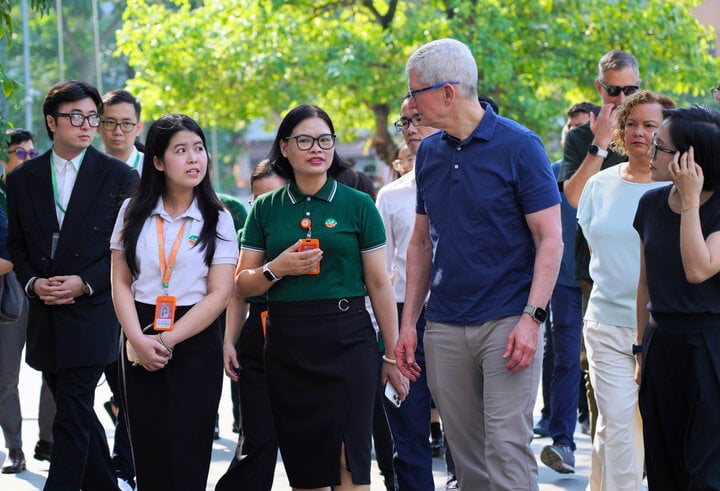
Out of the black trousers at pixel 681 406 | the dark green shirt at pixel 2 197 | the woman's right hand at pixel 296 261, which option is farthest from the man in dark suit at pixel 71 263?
the black trousers at pixel 681 406

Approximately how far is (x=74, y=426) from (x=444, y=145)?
264cm

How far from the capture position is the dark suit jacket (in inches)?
269

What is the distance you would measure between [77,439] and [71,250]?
40.3 inches

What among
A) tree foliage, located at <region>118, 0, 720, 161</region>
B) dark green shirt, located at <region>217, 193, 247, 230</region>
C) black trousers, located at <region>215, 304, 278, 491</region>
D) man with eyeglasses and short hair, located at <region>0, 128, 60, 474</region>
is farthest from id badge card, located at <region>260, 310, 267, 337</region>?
tree foliage, located at <region>118, 0, 720, 161</region>

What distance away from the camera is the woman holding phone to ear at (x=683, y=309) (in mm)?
5109

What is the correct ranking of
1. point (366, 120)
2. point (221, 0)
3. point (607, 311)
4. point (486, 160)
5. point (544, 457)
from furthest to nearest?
1. point (366, 120)
2. point (221, 0)
3. point (544, 457)
4. point (607, 311)
5. point (486, 160)

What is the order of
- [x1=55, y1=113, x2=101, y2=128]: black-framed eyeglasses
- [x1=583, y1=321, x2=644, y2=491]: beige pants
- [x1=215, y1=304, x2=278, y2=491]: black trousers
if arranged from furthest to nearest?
1. [x1=55, y1=113, x2=101, y2=128]: black-framed eyeglasses
2. [x1=215, y1=304, x2=278, y2=491]: black trousers
3. [x1=583, y1=321, x2=644, y2=491]: beige pants

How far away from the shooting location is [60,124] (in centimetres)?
698

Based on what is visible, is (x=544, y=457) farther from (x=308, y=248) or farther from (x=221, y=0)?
(x=221, y=0)

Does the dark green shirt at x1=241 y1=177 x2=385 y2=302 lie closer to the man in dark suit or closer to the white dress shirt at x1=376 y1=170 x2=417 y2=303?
the man in dark suit

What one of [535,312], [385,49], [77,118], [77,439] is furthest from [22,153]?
[385,49]

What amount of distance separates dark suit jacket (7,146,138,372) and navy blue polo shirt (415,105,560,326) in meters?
2.32

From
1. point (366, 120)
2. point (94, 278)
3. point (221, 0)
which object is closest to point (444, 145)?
point (94, 278)

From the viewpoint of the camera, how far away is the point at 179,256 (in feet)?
19.2
